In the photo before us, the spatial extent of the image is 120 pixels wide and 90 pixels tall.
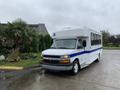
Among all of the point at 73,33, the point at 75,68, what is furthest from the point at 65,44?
→ the point at 75,68

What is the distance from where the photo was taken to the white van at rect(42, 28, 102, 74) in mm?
8664

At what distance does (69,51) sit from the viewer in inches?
347

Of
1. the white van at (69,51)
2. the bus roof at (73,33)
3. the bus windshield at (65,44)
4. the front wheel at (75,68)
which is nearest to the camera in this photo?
the white van at (69,51)

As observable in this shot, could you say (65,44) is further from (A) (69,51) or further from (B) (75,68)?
(B) (75,68)

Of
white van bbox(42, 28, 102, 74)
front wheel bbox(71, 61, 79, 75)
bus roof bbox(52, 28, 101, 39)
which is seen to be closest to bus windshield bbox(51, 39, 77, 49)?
white van bbox(42, 28, 102, 74)

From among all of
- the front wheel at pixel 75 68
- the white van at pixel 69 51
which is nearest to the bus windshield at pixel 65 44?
the white van at pixel 69 51

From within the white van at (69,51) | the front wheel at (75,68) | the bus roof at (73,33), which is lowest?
the front wheel at (75,68)

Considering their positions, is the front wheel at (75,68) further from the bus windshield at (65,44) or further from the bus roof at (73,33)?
the bus roof at (73,33)

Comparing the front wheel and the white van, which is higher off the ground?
the white van

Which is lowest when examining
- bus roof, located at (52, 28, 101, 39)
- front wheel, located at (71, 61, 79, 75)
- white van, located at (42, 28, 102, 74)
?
front wheel, located at (71, 61, 79, 75)

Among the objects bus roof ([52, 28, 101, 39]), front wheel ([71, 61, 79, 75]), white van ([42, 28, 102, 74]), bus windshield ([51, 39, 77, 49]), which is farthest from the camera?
bus roof ([52, 28, 101, 39])

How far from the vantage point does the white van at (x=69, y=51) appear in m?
8.66

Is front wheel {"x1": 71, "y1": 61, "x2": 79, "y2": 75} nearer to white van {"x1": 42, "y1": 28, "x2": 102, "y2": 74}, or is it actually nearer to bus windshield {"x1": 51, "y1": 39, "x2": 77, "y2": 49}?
white van {"x1": 42, "y1": 28, "x2": 102, "y2": 74}

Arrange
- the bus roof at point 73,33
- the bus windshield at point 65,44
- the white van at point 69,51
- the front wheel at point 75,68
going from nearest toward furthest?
1. the white van at point 69,51
2. the front wheel at point 75,68
3. the bus windshield at point 65,44
4. the bus roof at point 73,33
